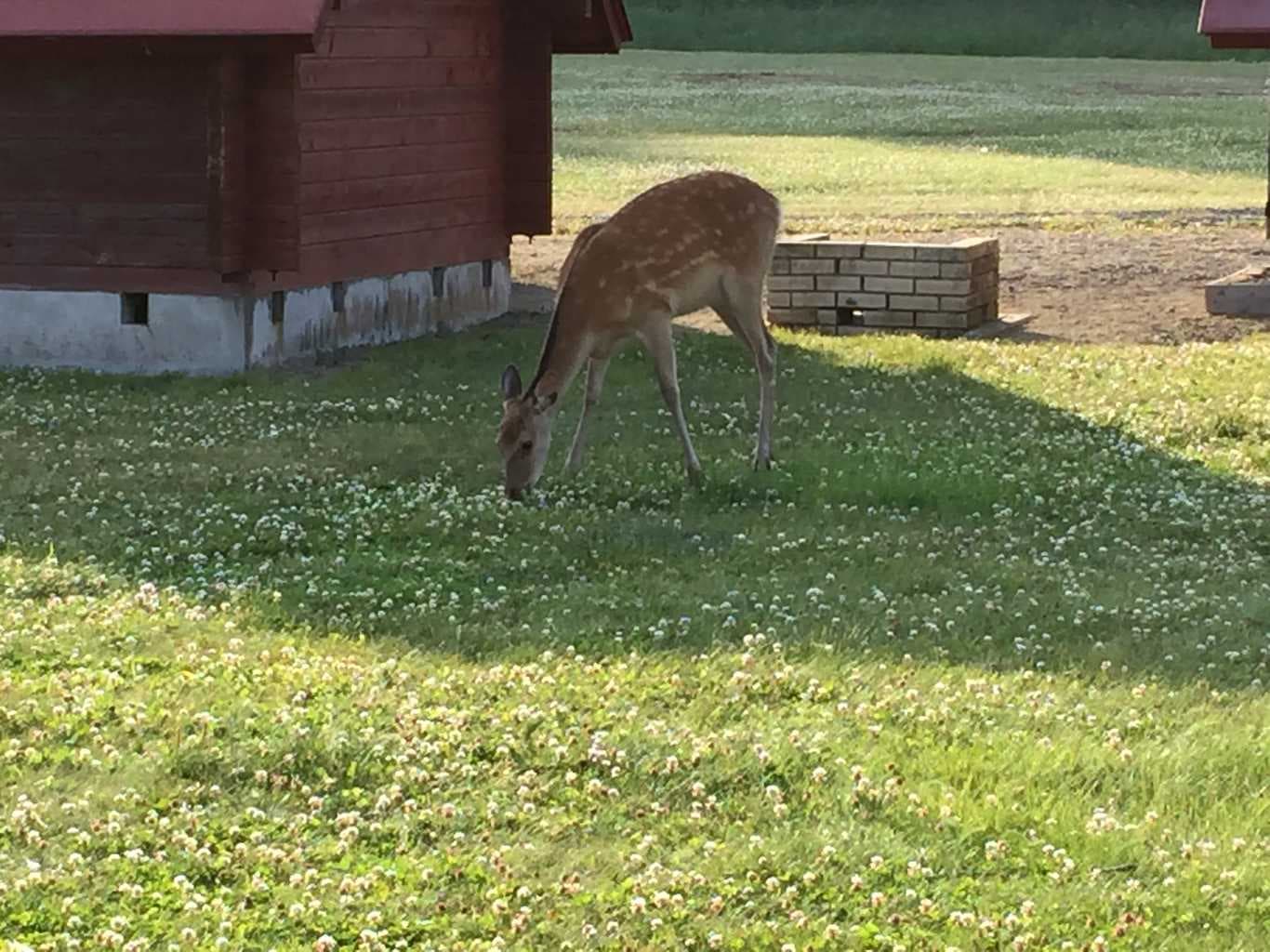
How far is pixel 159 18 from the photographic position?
1562cm

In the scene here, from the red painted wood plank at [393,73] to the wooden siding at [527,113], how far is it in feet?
0.87

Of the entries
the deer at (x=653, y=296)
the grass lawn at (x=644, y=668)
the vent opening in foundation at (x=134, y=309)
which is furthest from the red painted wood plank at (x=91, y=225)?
the deer at (x=653, y=296)

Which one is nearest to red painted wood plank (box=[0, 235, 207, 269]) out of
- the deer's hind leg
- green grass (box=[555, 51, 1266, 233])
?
the deer's hind leg

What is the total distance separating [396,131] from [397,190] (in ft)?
1.51

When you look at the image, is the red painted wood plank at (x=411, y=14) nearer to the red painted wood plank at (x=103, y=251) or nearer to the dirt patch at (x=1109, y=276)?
the red painted wood plank at (x=103, y=251)

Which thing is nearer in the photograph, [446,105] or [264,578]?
[264,578]

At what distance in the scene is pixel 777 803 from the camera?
700 centimetres

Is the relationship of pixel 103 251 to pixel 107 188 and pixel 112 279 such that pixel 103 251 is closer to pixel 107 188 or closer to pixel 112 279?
pixel 112 279

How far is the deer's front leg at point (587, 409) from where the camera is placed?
12.8 m

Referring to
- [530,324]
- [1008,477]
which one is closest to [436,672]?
[1008,477]

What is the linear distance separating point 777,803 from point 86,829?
2054 mm

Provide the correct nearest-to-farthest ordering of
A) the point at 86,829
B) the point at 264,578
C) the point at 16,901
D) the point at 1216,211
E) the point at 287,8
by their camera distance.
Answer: the point at 16,901 < the point at 86,829 < the point at 264,578 < the point at 287,8 < the point at 1216,211

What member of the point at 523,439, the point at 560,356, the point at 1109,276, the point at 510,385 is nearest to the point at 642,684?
the point at 523,439

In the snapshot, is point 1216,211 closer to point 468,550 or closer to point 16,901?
point 468,550
